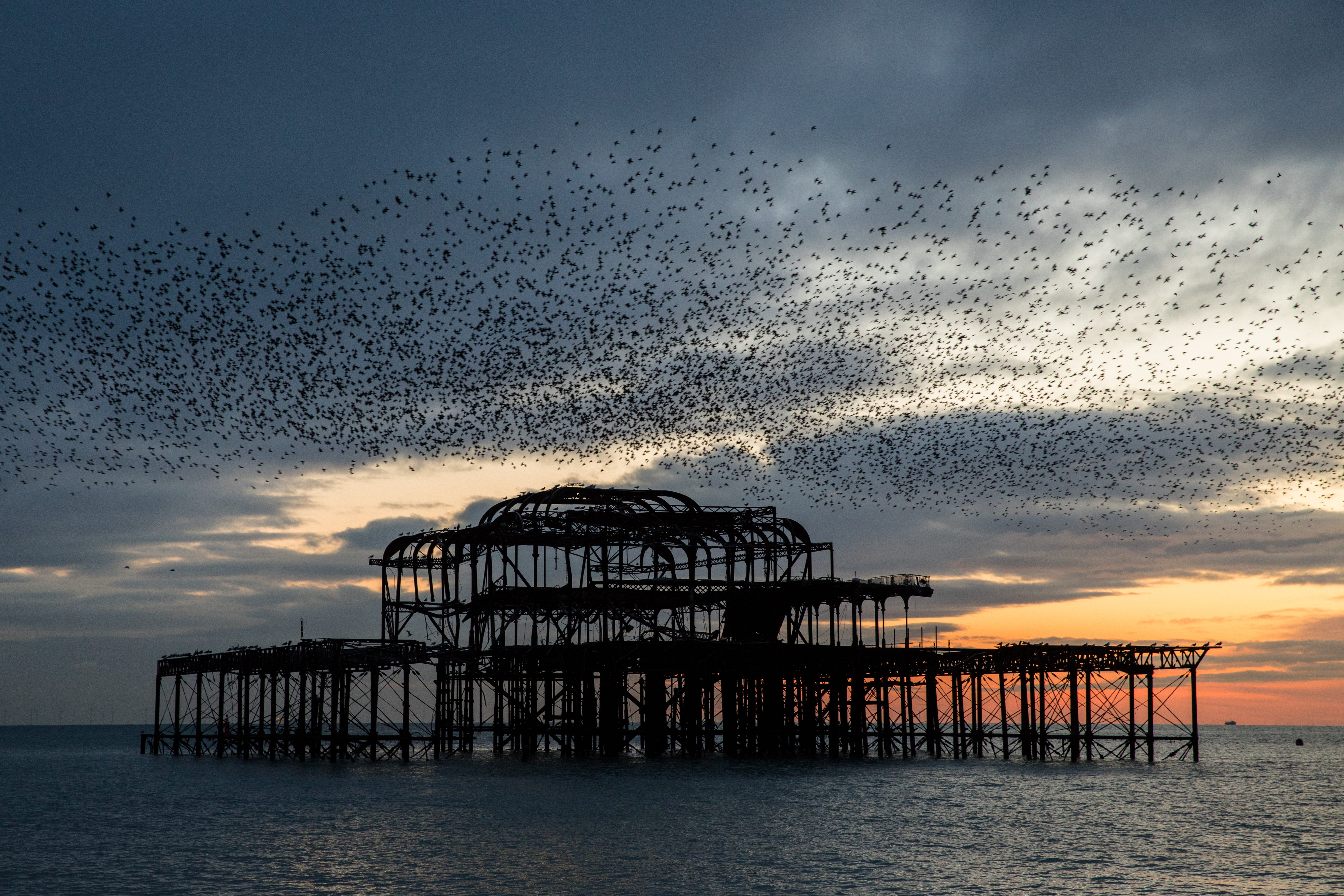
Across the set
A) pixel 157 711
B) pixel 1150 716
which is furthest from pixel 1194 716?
pixel 157 711

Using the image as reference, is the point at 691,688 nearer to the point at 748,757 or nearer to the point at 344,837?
the point at 748,757

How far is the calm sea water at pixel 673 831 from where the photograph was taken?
30.2 meters

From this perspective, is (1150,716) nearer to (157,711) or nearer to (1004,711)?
(1004,711)

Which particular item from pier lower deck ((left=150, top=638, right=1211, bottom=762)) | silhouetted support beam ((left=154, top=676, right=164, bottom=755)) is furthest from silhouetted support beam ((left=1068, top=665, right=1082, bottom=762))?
silhouetted support beam ((left=154, top=676, right=164, bottom=755))

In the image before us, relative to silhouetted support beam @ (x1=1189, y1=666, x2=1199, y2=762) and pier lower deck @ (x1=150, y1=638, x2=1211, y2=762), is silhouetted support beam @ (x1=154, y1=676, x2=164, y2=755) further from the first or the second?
silhouetted support beam @ (x1=1189, y1=666, x2=1199, y2=762)

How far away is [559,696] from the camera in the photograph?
69688 mm

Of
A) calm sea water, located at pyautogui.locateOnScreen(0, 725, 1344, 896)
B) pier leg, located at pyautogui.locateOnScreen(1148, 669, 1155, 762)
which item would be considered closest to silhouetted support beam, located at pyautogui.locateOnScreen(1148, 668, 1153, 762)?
pier leg, located at pyautogui.locateOnScreen(1148, 669, 1155, 762)

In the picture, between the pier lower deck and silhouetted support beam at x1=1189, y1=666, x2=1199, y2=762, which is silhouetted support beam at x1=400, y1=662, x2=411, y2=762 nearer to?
the pier lower deck

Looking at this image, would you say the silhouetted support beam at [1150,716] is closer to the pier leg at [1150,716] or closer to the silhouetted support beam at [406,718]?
the pier leg at [1150,716]

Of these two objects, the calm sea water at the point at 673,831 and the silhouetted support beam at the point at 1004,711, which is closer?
the calm sea water at the point at 673,831

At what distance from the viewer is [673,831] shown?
36719 mm

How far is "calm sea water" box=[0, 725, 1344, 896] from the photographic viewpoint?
98.9 ft

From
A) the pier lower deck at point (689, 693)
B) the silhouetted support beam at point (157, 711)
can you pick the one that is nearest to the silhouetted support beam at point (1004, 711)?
the pier lower deck at point (689, 693)

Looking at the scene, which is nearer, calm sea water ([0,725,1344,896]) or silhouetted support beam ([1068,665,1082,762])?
calm sea water ([0,725,1344,896])
